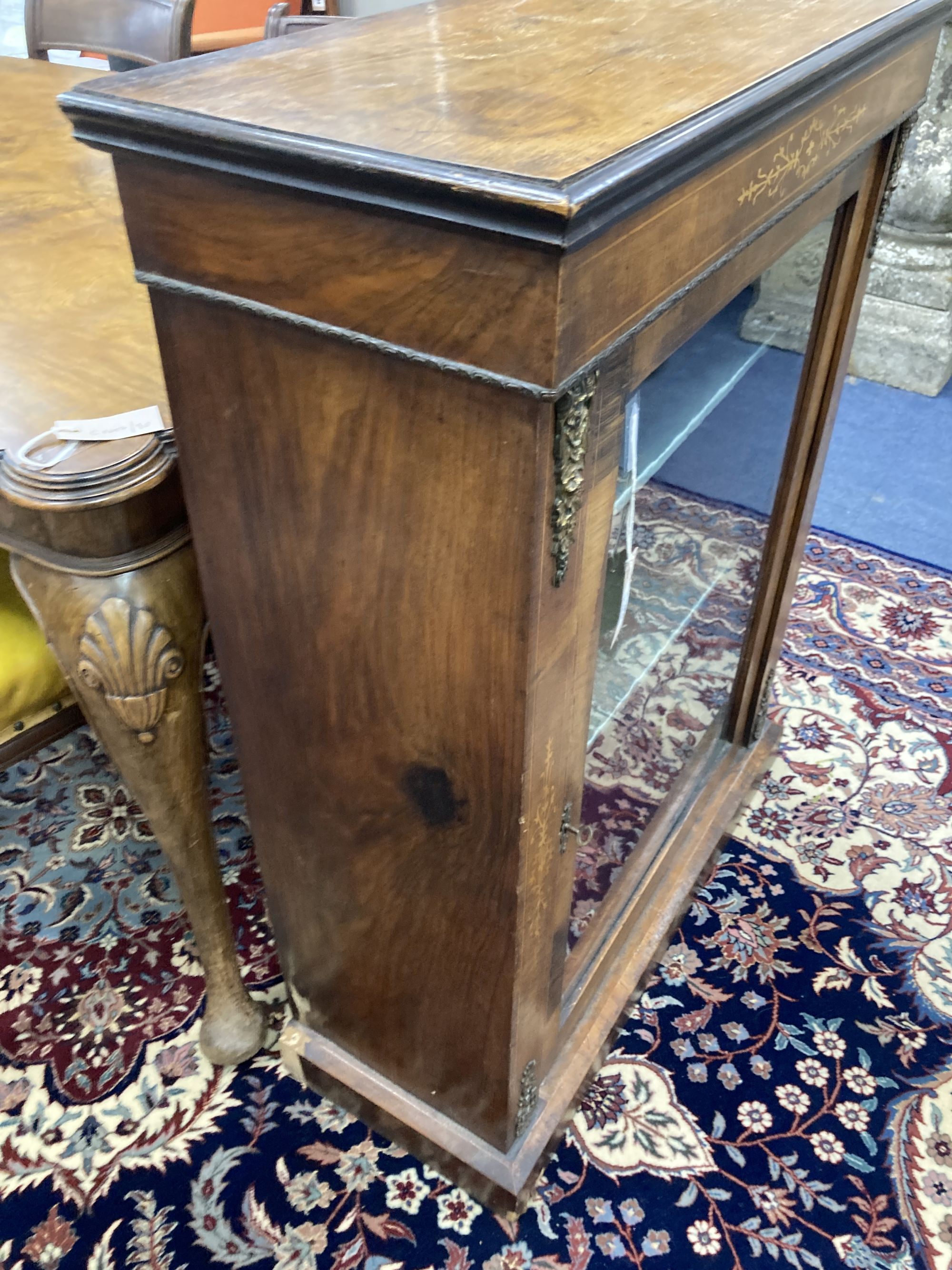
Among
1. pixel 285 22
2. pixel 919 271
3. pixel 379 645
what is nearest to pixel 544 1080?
pixel 379 645

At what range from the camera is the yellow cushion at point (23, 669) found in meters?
0.80

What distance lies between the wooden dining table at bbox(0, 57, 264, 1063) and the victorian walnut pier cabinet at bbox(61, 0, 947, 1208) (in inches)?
1.9

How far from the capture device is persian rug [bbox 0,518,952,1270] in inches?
32.7

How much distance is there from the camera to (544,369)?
40cm

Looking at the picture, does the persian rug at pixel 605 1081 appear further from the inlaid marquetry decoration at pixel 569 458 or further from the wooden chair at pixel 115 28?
the wooden chair at pixel 115 28

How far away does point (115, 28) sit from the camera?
1.58 meters

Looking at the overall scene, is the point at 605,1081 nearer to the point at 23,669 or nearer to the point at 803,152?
the point at 23,669

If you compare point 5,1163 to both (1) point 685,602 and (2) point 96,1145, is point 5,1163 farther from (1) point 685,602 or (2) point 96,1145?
(1) point 685,602

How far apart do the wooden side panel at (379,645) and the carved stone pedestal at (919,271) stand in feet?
6.05

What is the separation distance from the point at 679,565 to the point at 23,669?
57 centimetres

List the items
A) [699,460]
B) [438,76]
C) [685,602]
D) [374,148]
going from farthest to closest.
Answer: [685,602] → [699,460] → [438,76] → [374,148]

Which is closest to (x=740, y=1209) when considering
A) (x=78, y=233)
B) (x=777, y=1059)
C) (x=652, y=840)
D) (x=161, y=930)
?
(x=777, y=1059)

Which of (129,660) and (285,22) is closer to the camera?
(129,660)

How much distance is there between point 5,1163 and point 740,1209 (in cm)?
66
